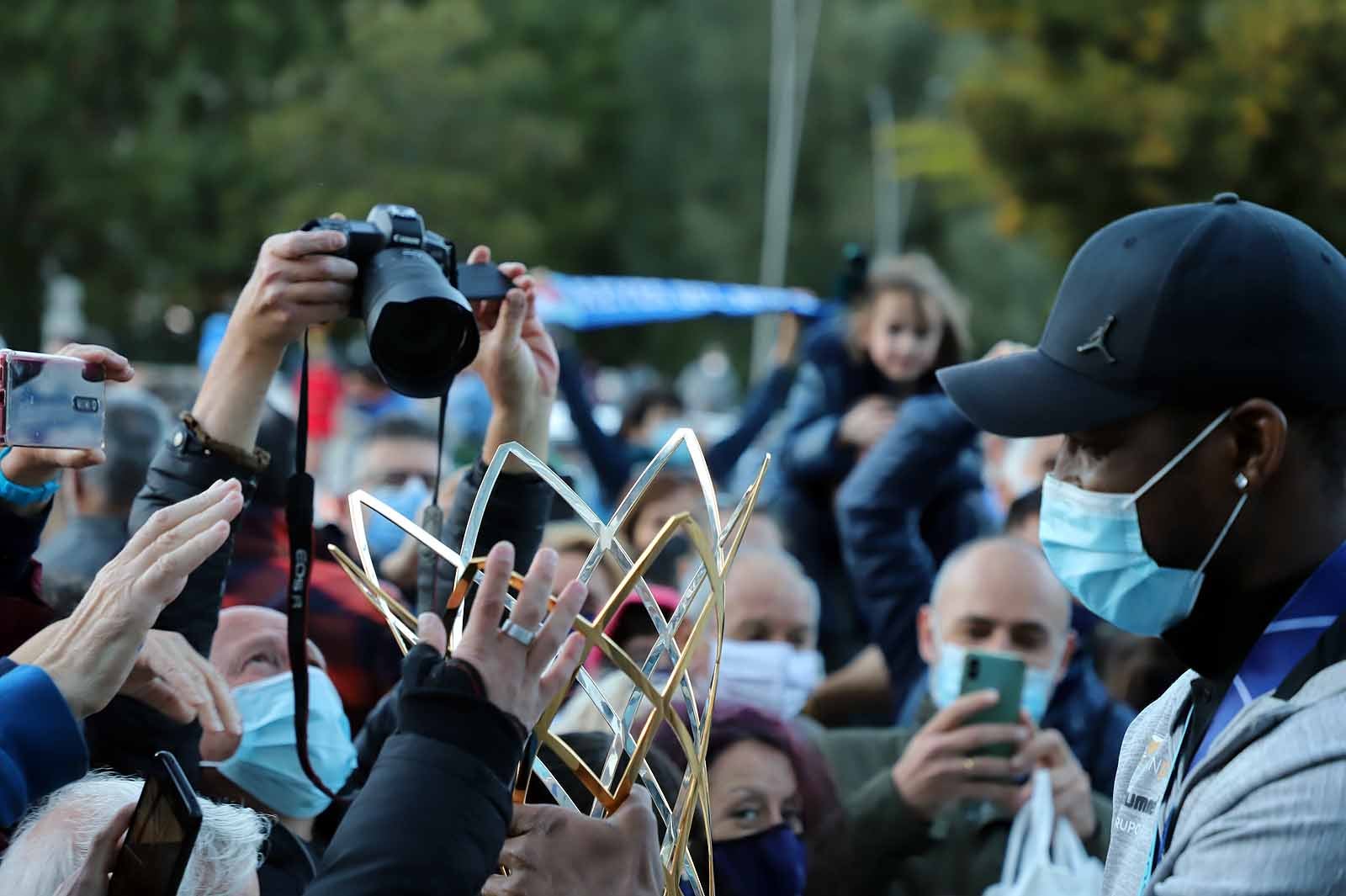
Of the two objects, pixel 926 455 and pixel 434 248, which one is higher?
pixel 434 248

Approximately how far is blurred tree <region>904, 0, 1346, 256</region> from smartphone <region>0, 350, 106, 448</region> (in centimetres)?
1390

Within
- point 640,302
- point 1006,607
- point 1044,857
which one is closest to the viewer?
point 1044,857

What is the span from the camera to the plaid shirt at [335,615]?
332 centimetres

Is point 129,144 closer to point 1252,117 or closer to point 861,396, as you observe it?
point 1252,117

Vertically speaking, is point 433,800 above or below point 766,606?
above

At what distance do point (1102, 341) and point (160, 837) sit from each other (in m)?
1.19

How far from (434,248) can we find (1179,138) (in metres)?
14.4

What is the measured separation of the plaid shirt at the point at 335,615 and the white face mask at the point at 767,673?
2.70 feet

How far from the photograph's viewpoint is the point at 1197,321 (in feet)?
5.85

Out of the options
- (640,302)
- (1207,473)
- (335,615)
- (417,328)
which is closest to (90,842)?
(417,328)

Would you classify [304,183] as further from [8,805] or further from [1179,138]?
[8,805]

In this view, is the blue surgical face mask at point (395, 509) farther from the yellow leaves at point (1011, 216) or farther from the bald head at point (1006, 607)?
the yellow leaves at point (1011, 216)

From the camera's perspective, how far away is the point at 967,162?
784 inches

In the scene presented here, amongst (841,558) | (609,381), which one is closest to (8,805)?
(841,558)
